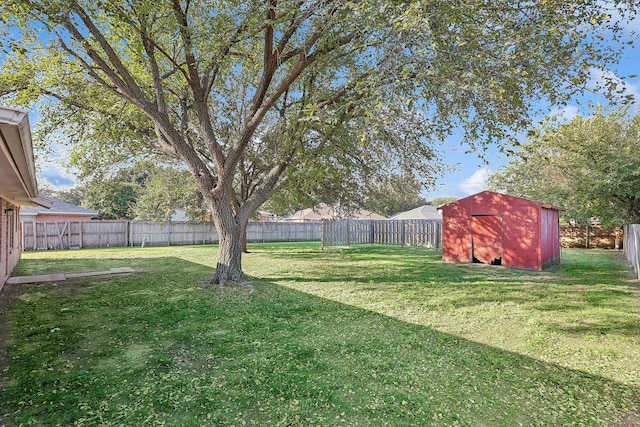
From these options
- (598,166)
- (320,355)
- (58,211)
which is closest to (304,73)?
(320,355)

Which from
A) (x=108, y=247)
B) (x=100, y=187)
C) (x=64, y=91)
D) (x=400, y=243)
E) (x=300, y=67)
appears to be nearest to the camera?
(x=300, y=67)

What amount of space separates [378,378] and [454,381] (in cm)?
71

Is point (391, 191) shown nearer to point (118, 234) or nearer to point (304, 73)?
point (304, 73)

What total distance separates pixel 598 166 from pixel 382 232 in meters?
11.0

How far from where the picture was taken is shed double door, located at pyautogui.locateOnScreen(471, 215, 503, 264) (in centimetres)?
1164

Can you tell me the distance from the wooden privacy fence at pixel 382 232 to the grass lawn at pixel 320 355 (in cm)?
1105

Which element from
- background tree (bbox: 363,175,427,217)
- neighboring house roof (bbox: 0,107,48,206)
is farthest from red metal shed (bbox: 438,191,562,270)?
neighboring house roof (bbox: 0,107,48,206)

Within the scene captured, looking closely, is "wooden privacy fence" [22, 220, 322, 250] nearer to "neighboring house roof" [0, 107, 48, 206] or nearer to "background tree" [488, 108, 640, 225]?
"neighboring house roof" [0, 107, 48, 206]

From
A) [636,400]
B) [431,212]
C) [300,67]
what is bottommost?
[636,400]

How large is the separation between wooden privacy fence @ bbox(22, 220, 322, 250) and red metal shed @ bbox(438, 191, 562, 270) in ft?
48.5

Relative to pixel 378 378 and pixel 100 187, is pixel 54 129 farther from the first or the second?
pixel 378 378

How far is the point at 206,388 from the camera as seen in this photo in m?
3.18

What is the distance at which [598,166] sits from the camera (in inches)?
553

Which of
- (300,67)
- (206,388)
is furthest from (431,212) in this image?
(206,388)
